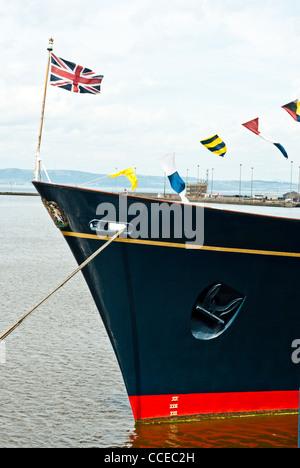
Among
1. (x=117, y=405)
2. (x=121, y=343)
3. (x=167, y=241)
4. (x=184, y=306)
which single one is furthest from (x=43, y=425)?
(x=167, y=241)

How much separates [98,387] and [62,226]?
515cm

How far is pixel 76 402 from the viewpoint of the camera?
13453mm

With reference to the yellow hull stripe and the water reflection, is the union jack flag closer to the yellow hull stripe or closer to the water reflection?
the yellow hull stripe

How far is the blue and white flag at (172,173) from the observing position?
11.4 metres

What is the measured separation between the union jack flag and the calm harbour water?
20.5 feet

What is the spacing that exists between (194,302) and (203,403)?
199cm

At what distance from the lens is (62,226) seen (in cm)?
1086

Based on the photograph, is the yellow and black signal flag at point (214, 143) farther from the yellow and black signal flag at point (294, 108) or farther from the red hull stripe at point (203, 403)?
the red hull stripe at point (203, 403)

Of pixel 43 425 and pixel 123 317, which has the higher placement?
pixel 123 317

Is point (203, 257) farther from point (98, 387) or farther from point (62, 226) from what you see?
point (98, 387)

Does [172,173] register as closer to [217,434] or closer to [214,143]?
[214,143]

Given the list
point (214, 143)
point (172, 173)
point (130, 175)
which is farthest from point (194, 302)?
point (214, 143)

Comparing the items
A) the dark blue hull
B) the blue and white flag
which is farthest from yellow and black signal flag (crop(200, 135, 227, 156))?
the dark blue hull

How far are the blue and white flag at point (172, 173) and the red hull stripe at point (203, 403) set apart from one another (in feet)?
12.1
